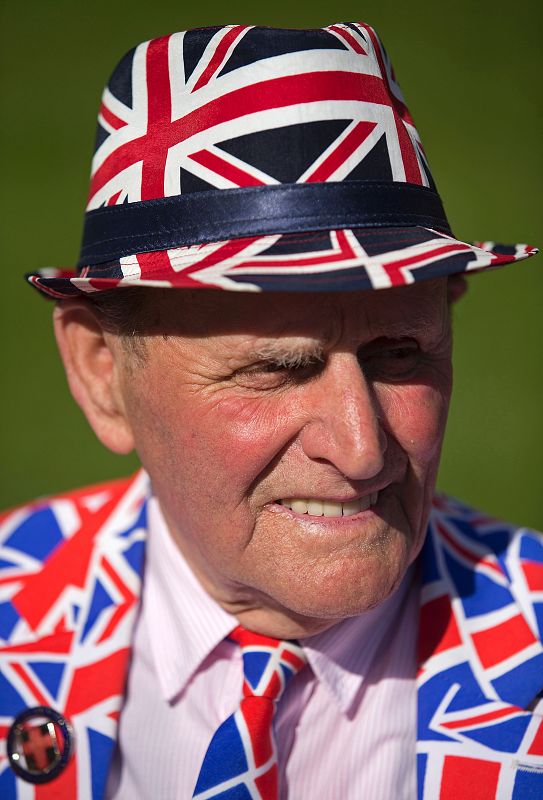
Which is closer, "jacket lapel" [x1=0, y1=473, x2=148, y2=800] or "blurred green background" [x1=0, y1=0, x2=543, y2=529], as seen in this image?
"jacket lapel" [x1=0, y1=473, x2=148, y2=800]

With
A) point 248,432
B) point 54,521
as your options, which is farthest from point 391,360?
point 54,521

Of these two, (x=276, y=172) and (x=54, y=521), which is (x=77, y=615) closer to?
(x=54, y=521)

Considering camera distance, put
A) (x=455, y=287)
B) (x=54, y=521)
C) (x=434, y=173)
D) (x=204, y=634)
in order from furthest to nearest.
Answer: (x=434, y=173)
(x=54, y=521)
(x=455, y=287)
(x=204, y=634)

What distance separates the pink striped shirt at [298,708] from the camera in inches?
76.3

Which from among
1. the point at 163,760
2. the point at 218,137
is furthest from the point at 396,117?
the point at 163,760

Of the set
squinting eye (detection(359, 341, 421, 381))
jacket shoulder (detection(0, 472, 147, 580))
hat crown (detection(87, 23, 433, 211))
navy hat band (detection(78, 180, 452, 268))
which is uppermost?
hat crown (detection(87, 23, 433, 211))

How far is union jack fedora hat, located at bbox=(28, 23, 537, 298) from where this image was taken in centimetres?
160

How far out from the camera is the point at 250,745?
5.87ft

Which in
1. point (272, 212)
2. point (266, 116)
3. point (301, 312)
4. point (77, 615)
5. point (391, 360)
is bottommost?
point (77, 615)

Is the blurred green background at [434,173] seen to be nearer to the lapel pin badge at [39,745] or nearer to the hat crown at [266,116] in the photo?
the lapel pin badge at [39,745]

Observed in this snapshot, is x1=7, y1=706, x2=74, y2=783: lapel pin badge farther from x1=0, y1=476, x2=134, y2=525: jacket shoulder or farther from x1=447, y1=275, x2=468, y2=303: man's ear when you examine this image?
x1=447, y1=275, x2=468, y2=303: man's ear

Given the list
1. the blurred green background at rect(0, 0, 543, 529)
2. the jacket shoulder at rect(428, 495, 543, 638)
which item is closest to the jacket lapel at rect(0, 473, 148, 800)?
the jacket shoulder at rect(428, 495, 543, 638)

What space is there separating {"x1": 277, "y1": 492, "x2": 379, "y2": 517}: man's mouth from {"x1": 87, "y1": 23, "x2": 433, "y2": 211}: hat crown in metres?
0.64

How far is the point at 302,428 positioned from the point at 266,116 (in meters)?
0.59
